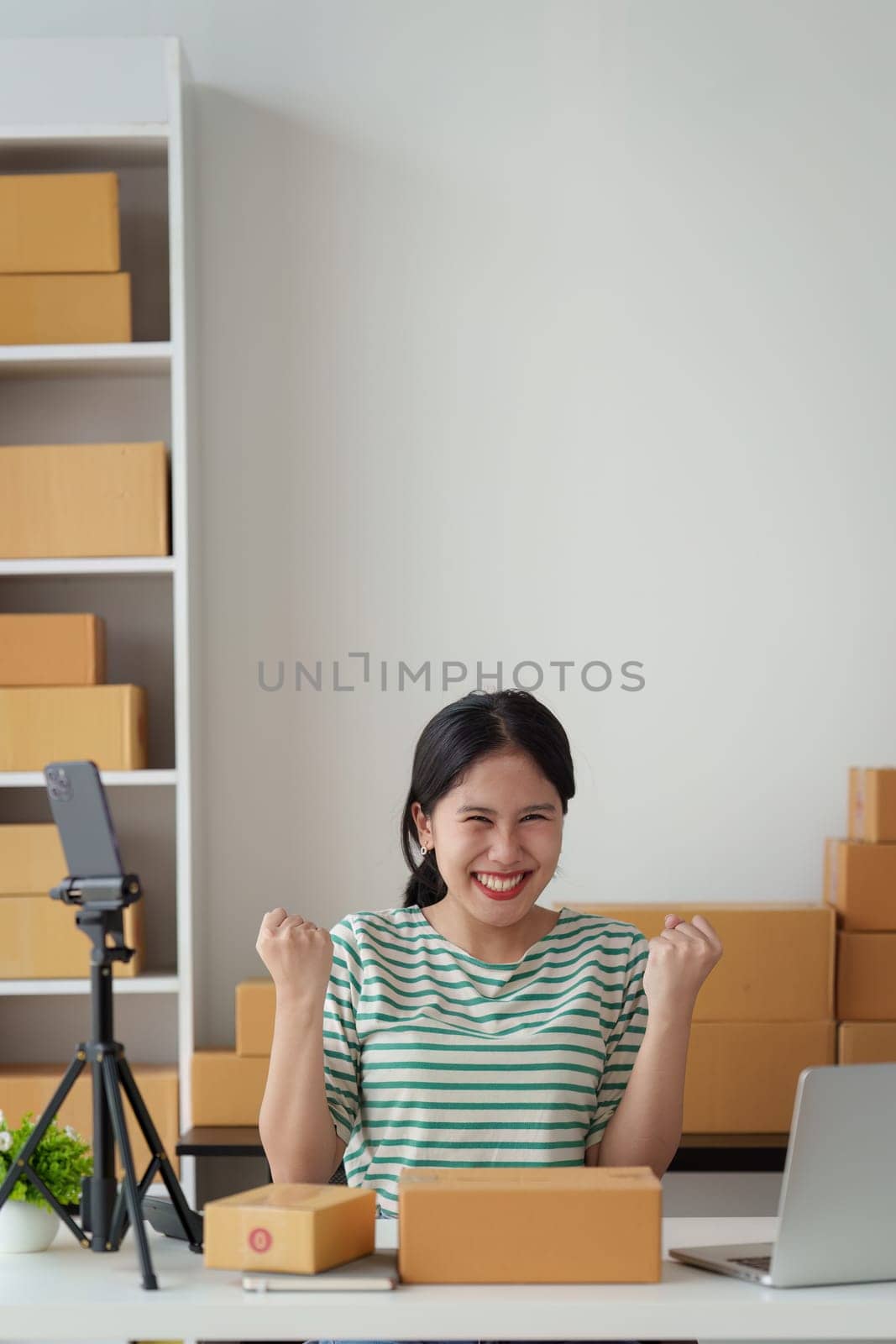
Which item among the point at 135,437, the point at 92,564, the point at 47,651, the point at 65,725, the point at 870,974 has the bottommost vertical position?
the point at 870,974

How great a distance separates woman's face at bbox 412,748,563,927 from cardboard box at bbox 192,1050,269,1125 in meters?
1.06

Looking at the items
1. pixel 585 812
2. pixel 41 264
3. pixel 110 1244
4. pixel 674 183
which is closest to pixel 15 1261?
pixel 110 1244

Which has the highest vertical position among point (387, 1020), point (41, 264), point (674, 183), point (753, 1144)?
point (674, 183)

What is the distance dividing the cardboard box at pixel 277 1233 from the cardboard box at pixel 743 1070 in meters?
1.48

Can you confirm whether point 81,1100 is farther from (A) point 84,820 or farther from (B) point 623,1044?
(A) point 84,820

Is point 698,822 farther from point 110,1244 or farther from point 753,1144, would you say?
point 110,1244

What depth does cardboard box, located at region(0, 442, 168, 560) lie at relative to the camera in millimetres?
2787

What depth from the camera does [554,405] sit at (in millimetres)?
2998

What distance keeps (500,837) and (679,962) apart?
0.30m

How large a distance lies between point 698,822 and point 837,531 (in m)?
0.65

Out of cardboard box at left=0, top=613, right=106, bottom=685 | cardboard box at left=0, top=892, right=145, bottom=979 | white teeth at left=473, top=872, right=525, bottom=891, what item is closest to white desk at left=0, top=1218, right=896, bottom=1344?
white teeth at left=473, top=872, right=525, bottom=891

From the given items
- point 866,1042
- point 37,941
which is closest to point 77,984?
point 37,941

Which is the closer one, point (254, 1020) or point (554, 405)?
point (254, 1020)

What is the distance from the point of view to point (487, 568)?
9.82 ft
